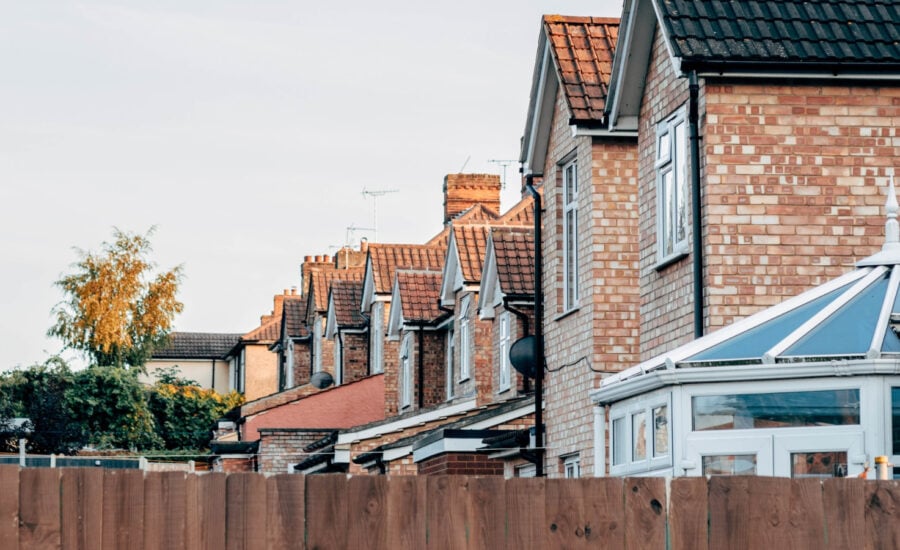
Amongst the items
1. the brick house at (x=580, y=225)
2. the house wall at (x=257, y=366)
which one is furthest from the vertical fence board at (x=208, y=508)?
the house wall at (x=257, y=366)

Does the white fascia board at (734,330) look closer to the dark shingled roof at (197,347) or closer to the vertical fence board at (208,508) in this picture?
the vertical fence board at (208,508)

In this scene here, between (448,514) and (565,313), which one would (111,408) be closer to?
(565,313)

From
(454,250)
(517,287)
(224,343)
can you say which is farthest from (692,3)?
(224,343)

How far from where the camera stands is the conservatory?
10.6 meters

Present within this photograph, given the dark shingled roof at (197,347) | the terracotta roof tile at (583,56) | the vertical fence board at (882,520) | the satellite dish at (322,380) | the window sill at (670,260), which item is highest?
the dark shingled roof at (197,347)

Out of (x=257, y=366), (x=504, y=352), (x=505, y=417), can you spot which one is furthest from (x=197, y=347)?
(x=505, y=417)

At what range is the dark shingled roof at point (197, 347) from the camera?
89.0 metres

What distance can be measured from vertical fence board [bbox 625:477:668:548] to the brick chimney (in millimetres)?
34440

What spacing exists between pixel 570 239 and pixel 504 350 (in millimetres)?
8479

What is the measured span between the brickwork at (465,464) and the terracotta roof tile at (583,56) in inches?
247

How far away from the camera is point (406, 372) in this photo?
35781mm

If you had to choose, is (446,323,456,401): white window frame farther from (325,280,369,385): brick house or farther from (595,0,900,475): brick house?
(595,0,900,475): brick house

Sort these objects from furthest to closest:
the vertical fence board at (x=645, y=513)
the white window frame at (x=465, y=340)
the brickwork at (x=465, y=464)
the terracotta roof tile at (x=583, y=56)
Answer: the white window frame at (x=465, y=340) → the brickwork at (x=465, y=464) → the terracotta roof tile at (x=583, y=56) → the vertical fence board at (x=645, y=513)

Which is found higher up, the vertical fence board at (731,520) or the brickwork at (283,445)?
the brickwork at (283,445)
